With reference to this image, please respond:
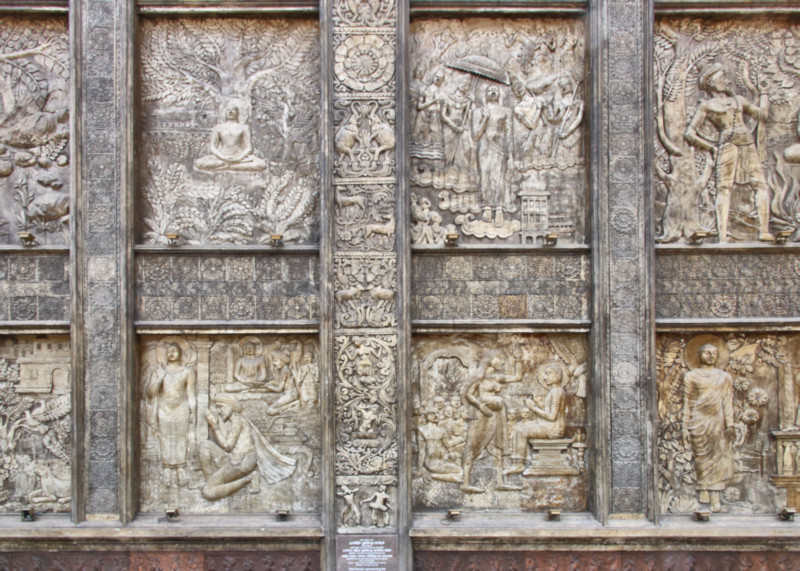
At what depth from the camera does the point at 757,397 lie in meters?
6.06

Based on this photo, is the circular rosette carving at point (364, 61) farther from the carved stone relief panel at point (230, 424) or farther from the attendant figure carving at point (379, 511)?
the attendant figure carving at point (379, 511)

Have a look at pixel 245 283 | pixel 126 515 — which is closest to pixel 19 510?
pixel 126 515

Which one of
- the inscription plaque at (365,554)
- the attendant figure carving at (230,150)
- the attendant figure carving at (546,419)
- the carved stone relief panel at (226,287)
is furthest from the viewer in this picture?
the attendant figure carving at (230,150)

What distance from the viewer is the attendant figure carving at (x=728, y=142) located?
612 cm

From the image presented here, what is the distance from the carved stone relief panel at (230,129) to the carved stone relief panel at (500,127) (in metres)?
1.28

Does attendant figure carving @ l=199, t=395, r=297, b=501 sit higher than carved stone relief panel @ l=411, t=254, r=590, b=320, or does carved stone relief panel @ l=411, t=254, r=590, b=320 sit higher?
carved stone relief panel @ l=411, t=254, r=590, b=320

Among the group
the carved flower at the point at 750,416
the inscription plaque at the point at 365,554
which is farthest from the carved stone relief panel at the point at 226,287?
the carved flower at the point at 750,416

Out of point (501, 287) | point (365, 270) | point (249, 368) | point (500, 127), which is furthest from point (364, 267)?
point (500, 127)

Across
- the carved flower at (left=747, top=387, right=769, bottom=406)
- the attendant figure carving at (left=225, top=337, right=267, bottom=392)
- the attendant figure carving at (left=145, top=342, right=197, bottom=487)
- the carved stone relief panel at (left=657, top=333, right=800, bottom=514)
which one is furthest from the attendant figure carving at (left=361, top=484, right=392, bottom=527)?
the carved flower at (left=747, top=387, right=769, bottom=406)

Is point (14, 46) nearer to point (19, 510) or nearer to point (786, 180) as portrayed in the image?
point (19, 510)

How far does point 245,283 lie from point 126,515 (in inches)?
106

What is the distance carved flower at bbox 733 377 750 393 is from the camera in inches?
239

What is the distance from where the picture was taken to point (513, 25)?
6.24m

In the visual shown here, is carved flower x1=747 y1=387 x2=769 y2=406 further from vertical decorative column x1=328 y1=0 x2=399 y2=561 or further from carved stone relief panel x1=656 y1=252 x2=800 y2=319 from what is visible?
vertical decorative column x1=328 y1=0 x2=399 y2=561
